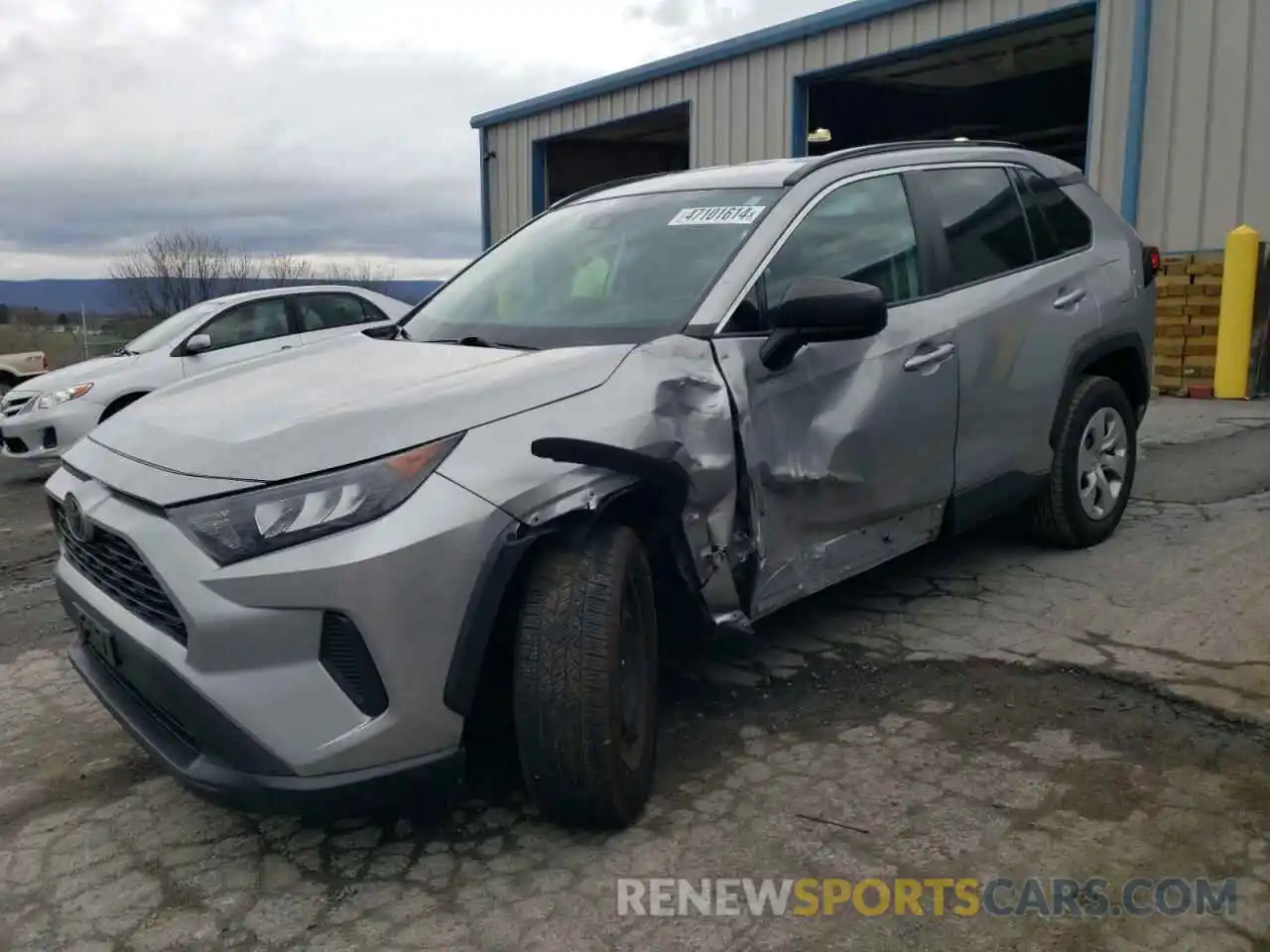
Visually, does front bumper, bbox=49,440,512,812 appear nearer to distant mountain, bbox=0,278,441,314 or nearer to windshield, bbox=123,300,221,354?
windshield, bbox=123,300,221,354

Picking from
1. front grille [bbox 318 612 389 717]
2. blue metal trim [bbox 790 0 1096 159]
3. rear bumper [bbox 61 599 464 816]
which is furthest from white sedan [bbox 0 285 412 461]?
front grille [bbox 318 612 389 717]

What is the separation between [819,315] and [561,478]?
0.99 metres

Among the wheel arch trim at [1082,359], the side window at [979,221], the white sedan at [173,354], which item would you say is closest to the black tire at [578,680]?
the side window at [979,221]

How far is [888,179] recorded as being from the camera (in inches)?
155

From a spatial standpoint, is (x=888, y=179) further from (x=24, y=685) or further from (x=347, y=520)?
(x=24, y=685)

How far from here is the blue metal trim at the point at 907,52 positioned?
1102 centimetres

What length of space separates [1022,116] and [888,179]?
15809 mm

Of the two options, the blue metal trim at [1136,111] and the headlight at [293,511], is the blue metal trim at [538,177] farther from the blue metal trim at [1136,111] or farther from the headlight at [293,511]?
the headlight at [293,511]

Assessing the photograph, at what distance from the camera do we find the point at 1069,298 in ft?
14.7

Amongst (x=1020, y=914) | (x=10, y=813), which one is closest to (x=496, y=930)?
(x=1020, y=914)

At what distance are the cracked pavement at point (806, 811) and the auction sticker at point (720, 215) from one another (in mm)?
1500

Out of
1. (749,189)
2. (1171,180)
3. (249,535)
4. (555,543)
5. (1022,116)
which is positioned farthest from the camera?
(1022,116)

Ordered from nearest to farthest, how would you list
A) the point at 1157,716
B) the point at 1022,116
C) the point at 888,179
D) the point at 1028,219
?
the point at 1157,716, the point at 888,179, the point at 1028,219, the point at 1022,116

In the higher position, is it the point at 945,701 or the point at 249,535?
the point at 249,535
